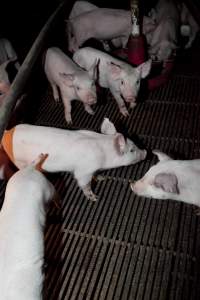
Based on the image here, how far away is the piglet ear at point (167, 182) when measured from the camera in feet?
8.80

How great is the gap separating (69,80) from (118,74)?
0.54m

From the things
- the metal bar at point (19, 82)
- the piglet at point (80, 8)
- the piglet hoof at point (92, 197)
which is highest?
the metal bar at point (19, 82)

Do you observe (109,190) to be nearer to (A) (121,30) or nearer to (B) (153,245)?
(B) (153,245)

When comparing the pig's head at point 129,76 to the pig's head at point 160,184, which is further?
the pig's head at point 129,76

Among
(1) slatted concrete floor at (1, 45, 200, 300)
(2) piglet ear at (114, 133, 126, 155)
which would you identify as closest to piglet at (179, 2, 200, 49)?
(1) slatted concrete floor at (1, 45, 200, 300)

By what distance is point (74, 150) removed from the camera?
10.6ft

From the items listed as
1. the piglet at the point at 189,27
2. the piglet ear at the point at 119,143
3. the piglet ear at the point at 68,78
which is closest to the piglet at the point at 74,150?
the piglet ear at the point at 119,143

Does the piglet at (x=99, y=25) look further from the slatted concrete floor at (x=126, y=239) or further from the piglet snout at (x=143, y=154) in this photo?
the piglet snout at (x=143, y=154)

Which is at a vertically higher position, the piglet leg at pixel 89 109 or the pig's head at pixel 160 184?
the pig's head at pixel 160 184

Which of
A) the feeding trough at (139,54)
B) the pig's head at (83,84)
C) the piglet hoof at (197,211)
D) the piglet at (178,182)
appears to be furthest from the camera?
the feeding trough at (139,54)

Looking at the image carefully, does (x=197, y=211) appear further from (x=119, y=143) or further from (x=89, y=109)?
(x=89, y=109)

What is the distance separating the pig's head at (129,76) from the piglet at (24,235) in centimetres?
149

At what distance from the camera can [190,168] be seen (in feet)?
9.60

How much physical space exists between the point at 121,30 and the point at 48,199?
318 cm
